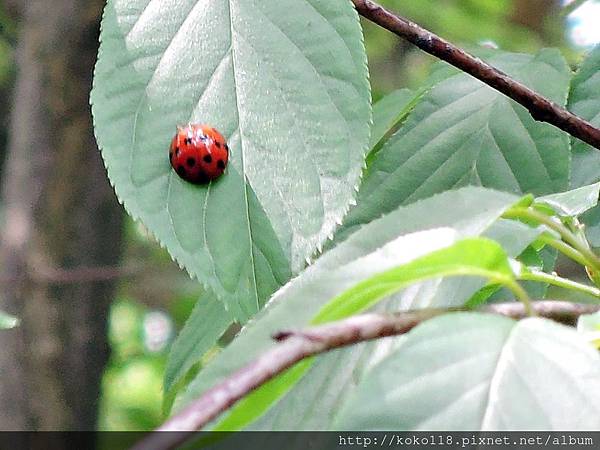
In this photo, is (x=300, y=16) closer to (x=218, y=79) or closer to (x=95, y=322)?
(x=218, y=79)

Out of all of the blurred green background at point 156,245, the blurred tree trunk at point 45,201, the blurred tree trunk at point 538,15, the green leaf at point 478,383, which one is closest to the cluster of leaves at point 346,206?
the green leaf at point 478,383

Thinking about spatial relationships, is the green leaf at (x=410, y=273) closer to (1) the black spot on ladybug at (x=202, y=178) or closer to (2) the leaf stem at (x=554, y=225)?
(2) the leaf stem at (x=554, y=225)

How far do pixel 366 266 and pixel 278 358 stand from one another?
0.37 ft

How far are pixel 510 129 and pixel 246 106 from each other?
15.1 inches

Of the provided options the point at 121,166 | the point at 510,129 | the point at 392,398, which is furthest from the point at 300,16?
the point at 392,398

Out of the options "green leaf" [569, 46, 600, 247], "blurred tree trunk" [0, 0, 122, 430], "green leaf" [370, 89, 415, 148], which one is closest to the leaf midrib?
"green leaf" [370, 89, 415, 148]

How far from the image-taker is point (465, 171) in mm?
1002

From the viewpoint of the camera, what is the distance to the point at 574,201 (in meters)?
0.76

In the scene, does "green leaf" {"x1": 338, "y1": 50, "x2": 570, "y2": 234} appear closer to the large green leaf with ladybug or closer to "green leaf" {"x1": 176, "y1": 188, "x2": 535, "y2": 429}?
the large green leaf with ladybug

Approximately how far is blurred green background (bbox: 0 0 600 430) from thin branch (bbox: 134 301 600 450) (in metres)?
1.57

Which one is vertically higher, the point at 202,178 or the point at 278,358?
the point at 278,358

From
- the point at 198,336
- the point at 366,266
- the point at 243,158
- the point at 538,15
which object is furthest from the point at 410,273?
the point at 538,15

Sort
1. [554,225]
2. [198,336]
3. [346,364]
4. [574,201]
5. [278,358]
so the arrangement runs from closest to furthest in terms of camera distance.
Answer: [278,358], [346,364], [554,225], [574,201], [198,336]

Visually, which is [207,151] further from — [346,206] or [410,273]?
[410,273]
